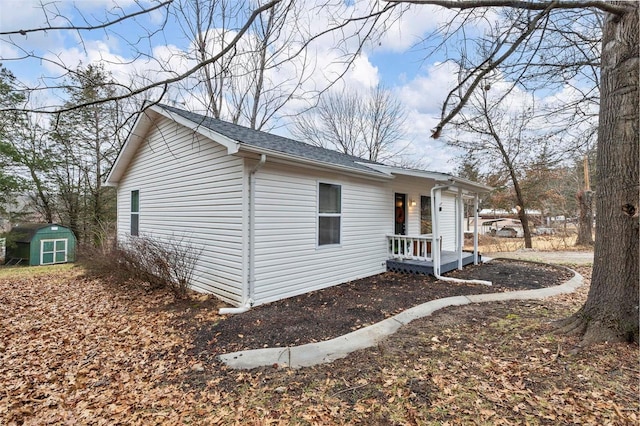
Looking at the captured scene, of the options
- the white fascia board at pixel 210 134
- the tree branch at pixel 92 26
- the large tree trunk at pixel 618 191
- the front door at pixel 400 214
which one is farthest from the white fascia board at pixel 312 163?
the large tree trunk at pixel 618 191

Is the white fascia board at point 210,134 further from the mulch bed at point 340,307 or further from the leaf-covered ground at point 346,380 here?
the leaf-covered ground at point 346,380

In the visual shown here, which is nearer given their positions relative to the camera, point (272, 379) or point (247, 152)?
point (272, 379)

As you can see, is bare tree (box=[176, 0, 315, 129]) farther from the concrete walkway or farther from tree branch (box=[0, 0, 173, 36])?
the concrete walkway

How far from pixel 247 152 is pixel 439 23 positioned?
334cm

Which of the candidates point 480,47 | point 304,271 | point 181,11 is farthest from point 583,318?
point 181,11

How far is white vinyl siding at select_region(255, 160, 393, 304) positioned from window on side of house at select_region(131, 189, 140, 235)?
546cm

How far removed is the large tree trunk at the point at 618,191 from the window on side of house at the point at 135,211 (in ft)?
33.5

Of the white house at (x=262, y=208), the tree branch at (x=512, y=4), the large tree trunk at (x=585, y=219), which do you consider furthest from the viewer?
the large tree trunk at (x=585, y=219)

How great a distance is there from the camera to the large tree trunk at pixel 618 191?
125 inches

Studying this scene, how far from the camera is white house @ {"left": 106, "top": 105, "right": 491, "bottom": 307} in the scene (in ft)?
17.9

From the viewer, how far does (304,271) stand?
632 centimetres

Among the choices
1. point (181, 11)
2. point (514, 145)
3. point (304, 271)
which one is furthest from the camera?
point (514, 145)

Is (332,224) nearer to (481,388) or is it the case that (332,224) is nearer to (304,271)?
(304,271)

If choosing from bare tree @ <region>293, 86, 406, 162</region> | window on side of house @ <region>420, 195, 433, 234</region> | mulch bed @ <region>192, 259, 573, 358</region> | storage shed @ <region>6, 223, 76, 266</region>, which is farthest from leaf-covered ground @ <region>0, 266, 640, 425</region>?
bare tree @ <region>293, 86, 406, 162</region>
